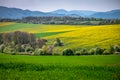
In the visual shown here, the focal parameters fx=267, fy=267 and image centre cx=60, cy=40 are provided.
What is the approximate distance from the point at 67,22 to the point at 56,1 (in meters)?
0.92

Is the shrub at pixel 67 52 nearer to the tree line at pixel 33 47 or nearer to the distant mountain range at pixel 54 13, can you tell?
the tree line at pixel 33 47

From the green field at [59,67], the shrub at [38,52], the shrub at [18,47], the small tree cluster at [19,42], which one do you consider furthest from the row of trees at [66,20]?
the green field at [59,67]

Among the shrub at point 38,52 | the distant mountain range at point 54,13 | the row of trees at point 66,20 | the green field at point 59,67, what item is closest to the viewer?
the green field at point 59,67

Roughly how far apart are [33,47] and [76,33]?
5.35 feet

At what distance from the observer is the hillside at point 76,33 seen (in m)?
9.49

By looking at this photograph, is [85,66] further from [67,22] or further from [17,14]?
[17,14]

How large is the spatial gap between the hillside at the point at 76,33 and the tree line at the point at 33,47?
0.49 feet

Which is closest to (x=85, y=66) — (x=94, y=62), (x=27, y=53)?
(x=94, y=62)

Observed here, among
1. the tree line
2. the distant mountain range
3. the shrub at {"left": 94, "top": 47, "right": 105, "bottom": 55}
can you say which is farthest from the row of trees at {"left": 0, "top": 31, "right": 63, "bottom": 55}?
the shrub at {"left": 94, "top": 47, "right": 105, "bottom": 55}

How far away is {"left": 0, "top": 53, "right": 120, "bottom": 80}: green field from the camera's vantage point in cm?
813

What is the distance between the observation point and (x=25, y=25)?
9836 mm

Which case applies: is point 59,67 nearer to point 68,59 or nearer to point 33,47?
point 68,59

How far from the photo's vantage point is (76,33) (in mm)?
9688

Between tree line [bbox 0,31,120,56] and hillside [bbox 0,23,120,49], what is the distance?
0.15m
